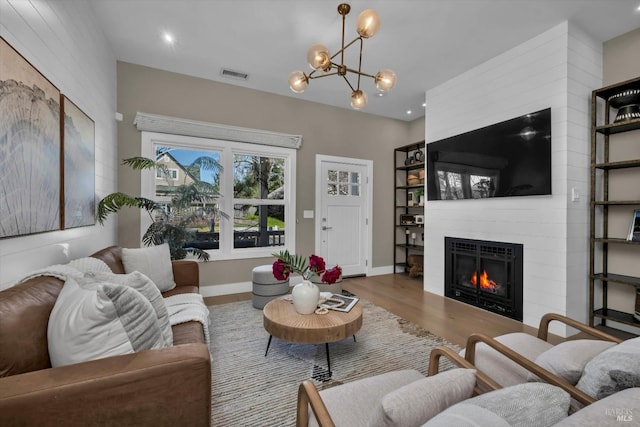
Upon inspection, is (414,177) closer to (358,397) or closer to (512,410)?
(358,397)

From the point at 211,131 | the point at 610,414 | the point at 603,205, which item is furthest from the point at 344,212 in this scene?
the point at 610,414

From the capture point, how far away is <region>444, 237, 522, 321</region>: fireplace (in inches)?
121

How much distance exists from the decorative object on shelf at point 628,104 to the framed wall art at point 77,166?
471 cm

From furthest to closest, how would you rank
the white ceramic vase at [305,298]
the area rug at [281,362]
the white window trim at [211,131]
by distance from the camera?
the white window trim at [211,131]
the white ceramic vase at [305,298]
the area rug at [281,362]

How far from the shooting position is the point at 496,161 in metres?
3.21

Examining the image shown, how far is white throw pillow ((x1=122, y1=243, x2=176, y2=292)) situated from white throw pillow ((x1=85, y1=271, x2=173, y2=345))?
1.08 meters

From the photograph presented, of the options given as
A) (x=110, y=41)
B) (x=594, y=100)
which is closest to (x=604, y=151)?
(x=594, y=100)

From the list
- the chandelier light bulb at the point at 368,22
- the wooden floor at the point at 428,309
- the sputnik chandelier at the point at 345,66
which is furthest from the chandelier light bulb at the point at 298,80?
the wooden floor at the point at 428,309

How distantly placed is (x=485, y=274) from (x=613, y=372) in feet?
8.91

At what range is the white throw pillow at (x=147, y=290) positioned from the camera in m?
1.38

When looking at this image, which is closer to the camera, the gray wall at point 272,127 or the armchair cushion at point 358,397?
the armchair cushion at point 358,397

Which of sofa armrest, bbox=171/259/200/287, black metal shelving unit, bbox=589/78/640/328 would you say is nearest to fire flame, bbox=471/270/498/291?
black metal shelving unit, bbox=589/78/640/328

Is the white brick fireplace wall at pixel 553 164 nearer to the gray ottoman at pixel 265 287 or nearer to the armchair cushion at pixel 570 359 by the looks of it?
the armchair cushion at pixel 570 359

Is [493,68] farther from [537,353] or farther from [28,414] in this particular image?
[28,414]
